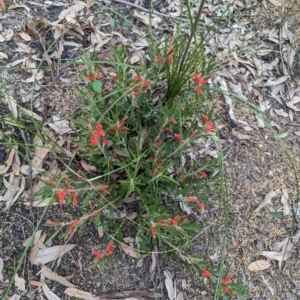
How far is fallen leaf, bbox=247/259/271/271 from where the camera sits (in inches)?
79.5

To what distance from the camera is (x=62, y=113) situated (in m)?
2.10

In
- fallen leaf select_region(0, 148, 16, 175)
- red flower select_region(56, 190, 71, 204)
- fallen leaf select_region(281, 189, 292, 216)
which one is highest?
red flower select_region(56, 190, 71, 204)

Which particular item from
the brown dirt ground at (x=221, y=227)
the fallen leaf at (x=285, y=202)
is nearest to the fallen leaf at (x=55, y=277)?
the brown dirt ground at (x=221, y=227)

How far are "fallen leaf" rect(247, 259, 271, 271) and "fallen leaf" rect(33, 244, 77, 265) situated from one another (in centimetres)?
86

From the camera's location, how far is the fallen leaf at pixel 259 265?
202cm

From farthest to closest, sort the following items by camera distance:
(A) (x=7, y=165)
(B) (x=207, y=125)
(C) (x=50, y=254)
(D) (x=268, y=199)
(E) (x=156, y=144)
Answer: (D) (x=268, y=199), (A) (x=7, y=165), (C) (x=50, y=254), (E) (x=156, y=144), (B) (x=207, y=125)

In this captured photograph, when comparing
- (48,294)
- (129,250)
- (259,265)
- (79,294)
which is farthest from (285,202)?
(48,294)

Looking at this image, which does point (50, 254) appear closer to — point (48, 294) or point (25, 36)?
point (48, 294)

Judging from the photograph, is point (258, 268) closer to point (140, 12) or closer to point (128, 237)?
point (128, 237)

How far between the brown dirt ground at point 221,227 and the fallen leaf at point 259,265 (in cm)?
2

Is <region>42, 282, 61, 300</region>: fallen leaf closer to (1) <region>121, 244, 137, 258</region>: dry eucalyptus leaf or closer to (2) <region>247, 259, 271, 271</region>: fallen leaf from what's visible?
(1) <region>121, 244, 137, 258</region>: dry eucalyptus leaf

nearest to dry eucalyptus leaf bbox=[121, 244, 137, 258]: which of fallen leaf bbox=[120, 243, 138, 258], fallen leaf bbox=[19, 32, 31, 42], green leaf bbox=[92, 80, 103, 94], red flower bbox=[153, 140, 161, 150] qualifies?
fallen leaf bbox=[120, 243, 138, 258]

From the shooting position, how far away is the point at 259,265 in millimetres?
2031

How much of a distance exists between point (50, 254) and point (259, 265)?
0.98m
